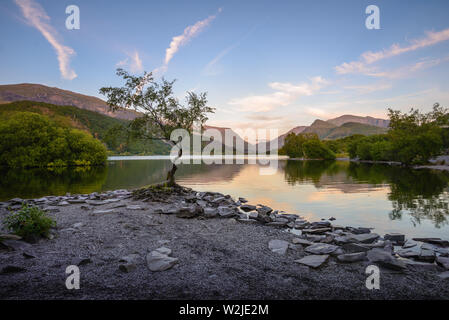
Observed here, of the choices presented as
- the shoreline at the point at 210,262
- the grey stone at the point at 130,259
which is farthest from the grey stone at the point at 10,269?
the grey stone at the point at 130,259

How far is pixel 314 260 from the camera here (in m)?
7.88

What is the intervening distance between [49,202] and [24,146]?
82.5 m

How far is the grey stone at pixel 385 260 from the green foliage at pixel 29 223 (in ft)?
41.5

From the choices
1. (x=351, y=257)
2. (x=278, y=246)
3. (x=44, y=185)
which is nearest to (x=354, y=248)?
(x=351, y=257)

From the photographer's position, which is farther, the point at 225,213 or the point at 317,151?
the point at 317,151

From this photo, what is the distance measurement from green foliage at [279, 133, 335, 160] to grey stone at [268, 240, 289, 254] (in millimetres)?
155536

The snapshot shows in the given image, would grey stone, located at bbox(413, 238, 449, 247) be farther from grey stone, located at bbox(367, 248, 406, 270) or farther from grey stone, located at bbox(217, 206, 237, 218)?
grey stone, located at bbox(217, 206, 237, 218)

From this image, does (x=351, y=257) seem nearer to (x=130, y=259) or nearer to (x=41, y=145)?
(x=130, y=259)

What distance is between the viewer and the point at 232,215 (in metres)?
14.6

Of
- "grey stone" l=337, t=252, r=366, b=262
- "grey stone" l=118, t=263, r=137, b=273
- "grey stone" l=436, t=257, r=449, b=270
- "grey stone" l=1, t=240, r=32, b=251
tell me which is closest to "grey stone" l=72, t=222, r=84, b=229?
"grey stone" l=1, t=240, r=32, b=251

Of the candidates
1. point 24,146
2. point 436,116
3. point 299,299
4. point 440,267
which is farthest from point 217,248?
point 436,116

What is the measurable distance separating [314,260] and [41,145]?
9992 cm

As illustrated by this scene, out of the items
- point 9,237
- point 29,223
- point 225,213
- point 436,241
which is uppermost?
point 29,223

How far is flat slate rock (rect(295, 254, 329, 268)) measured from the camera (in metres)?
7.56
